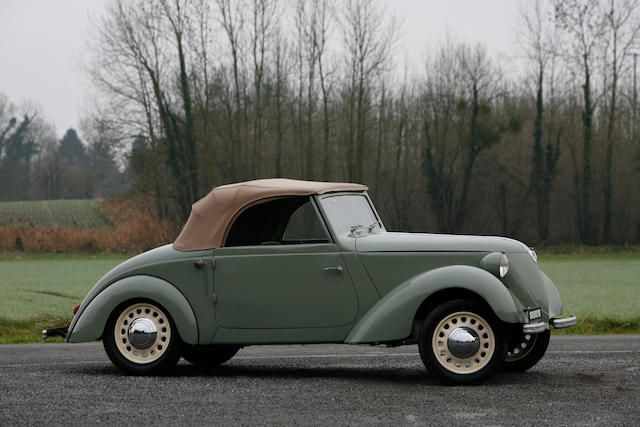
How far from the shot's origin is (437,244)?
7.73 meters

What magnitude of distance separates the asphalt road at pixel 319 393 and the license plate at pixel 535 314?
21.8 inches

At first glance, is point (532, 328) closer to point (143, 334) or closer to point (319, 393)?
point (319, 393)

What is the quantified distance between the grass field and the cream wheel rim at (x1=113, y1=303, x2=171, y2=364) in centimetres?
537

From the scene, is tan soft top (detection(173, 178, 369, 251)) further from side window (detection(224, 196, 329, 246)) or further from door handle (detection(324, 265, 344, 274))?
door handle (detection(324, 265, 344, 274))

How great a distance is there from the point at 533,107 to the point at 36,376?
4657 cm

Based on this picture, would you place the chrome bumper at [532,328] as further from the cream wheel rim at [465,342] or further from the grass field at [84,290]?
the grass field at [84,290]

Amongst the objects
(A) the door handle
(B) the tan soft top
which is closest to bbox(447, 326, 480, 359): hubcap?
(A) the door handle

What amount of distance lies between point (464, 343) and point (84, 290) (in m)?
17.4

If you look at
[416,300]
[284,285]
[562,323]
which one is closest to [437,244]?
[416,300]

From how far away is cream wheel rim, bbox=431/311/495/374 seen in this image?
7375 millimetres

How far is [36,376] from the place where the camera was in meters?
8.20

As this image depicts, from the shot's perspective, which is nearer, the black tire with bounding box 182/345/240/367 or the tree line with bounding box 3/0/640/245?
the black tire with bounding box 182/345/240/367

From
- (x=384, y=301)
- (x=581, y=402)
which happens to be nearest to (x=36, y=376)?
(x=384, y=301)

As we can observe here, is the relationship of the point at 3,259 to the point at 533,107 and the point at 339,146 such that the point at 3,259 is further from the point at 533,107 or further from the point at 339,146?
the point at 533,107
